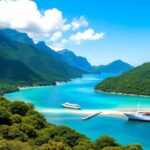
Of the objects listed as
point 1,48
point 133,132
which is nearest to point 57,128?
point 133,132

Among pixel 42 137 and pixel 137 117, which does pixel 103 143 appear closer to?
pixel 42 137

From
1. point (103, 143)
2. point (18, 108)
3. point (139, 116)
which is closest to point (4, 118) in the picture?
point (18, 108)

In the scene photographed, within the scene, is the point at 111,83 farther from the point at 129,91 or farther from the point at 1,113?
the point at 1,113

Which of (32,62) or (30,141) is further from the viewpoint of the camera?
(32,62)

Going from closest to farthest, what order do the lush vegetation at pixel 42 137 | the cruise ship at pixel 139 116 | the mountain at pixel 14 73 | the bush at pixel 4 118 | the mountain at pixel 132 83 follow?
1. the lush vegetation at pixel 42 137
2. the bush at pixel 4 118
3. the cruise ship at pixel 139 116
4. the mountain at pixel 132 83
5. the mountain at pixel 14 73

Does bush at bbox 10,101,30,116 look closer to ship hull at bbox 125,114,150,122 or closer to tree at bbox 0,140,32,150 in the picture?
tree at bbox 0,140,32,150

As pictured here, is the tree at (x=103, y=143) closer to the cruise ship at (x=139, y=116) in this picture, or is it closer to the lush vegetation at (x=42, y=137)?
the lush vegetation at (x=42, y=137)

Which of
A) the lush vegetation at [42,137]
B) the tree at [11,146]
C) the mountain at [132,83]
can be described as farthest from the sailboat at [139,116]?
the mountain at [132,83]

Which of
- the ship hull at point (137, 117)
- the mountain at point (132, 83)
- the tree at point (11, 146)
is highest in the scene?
the mountain at point (132, 83)
